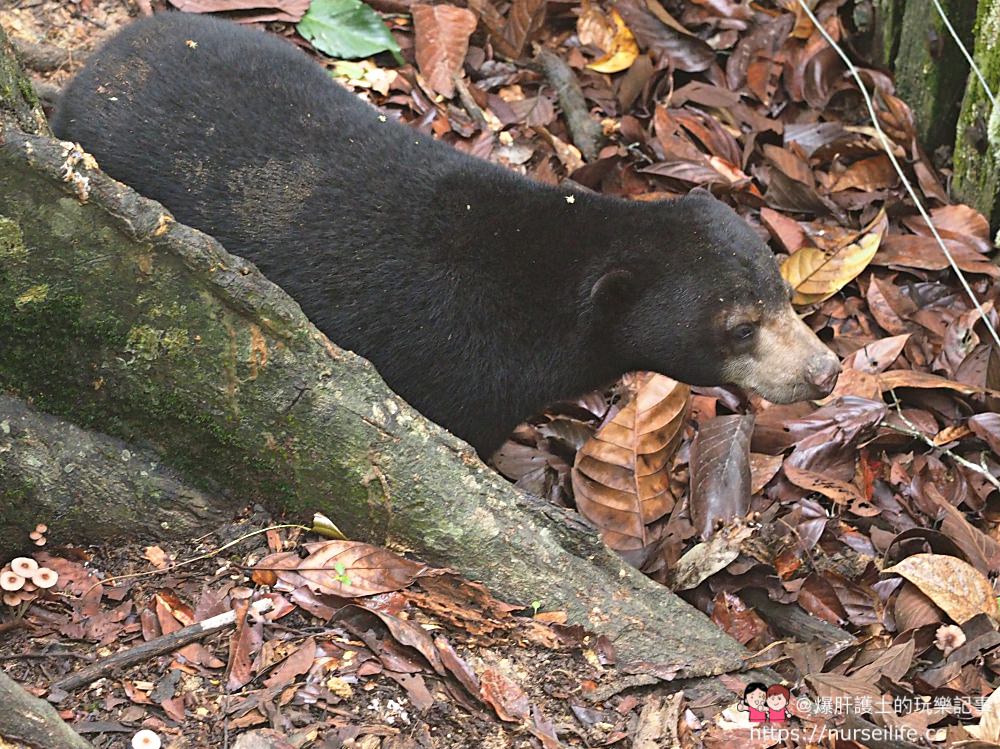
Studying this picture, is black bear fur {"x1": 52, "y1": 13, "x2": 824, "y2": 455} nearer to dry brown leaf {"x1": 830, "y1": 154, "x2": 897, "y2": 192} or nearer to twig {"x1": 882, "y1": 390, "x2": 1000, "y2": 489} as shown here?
twig {"x1": 882, "y1": 390, "x2": 1000, "y2": 489}

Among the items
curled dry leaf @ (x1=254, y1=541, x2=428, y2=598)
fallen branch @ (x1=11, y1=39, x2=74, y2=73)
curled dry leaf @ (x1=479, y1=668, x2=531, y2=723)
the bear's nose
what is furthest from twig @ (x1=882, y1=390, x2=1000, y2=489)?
fallen branch @ (x1=11, y1=39, x2=74, y2=73)

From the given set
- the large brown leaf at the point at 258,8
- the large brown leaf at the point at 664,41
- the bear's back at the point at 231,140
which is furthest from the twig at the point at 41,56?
the large brown leaf at the point at 664,41

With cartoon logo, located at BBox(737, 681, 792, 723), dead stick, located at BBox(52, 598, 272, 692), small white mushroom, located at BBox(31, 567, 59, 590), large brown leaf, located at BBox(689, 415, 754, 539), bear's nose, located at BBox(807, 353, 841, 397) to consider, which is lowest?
large brown leaf, located at BBox(689, 415, 754, 539)

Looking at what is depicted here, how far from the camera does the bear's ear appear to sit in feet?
15.5

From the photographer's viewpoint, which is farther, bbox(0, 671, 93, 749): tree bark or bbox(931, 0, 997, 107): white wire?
bbox(931, 0, 997, 107): white wire

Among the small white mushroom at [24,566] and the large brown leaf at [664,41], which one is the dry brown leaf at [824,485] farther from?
the small white mushroom at [24,566]

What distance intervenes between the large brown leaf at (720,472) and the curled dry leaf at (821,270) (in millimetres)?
1160

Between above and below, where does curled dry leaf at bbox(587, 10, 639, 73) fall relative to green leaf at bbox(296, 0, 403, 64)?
below

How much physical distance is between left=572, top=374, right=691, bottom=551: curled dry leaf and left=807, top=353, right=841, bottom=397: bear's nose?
2.32 feet

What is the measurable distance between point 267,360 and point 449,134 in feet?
12.2

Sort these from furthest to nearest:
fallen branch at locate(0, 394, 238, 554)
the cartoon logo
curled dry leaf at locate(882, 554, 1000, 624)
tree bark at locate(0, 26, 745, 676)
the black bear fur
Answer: the black bear fur < curled dry leaf at locate(882, 554, 1000, 624) < the cartoon logo < fallen branch at locate(0, 394, 238, 554) < tree bark at locate(0, 26, 745, 676)

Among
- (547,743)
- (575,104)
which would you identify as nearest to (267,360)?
(547,743)

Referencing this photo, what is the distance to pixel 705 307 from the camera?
15.9 feet

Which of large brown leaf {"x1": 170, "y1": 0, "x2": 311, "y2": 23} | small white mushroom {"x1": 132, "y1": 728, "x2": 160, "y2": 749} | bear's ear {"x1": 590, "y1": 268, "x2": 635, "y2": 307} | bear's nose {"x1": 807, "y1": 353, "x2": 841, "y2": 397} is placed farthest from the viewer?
large brown leaf {"x1": 170, "y1": 0, "x2": 311, "y2": 23}
